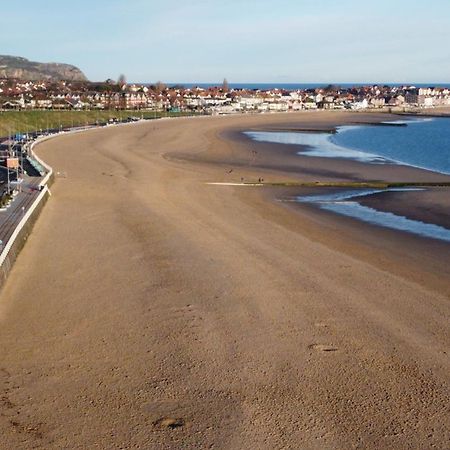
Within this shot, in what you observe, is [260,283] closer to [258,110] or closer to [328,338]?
[328,338]

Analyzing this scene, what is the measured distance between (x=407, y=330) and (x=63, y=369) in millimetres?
6744

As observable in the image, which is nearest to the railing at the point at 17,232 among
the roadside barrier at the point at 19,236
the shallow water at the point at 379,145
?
the roadside barrier at the point at 19,236

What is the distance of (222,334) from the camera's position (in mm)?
11727

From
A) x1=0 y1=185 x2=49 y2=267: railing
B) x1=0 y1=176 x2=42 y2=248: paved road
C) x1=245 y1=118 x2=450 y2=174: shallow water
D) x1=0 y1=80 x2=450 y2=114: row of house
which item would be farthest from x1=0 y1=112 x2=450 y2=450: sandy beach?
x1=0 y1=80 x2=450 y2=114: row of house

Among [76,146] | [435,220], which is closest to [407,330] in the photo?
[435,220]

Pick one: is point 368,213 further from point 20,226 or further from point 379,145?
point 379,145

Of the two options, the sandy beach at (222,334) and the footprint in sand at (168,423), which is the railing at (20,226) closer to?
the sandy beach at (222,334)

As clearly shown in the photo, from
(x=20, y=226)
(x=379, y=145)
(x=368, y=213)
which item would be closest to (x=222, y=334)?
(x=20, y=226)

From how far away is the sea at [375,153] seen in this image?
2298cm

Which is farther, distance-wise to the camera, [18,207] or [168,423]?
[18,207]

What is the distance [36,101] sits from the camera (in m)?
99.5

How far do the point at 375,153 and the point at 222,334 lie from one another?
42.3 meters

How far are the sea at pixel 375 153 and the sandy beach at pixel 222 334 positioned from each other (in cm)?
162

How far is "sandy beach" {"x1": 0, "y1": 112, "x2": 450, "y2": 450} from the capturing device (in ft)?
28.6
